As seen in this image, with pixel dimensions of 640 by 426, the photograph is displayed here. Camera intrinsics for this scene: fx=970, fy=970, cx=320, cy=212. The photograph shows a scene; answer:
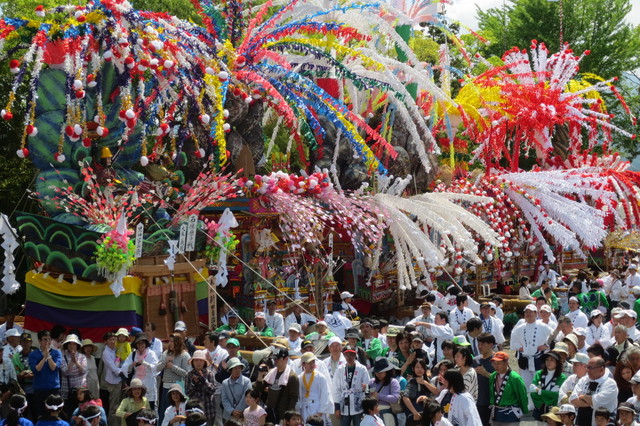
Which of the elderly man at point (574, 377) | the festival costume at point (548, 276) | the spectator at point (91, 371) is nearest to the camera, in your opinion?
the elderly man at point (574, 377)

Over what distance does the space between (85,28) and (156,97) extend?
1.63 meters

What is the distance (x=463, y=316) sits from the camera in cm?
1330

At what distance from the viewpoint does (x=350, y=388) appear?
31.7ft

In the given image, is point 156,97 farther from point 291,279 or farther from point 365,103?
point 365,103

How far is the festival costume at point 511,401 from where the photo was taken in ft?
29.0

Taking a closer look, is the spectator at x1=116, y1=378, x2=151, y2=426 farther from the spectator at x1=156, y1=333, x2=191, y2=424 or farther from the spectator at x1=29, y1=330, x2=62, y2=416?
the spectator at x1=29, y1=330, x2=62, y2=416

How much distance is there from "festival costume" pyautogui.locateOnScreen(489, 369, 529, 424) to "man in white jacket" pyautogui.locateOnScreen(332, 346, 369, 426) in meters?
1.38

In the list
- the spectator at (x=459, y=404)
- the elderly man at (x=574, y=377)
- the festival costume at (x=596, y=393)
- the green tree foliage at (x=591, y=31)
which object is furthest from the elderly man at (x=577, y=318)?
the green tree foliage at (x=591, y=31)

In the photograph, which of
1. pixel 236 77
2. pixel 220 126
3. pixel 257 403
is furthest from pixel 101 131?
pixel 257 403

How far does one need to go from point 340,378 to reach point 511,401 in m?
1.80

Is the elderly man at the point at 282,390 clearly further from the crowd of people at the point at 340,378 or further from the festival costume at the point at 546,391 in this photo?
the festival costume at the point at 546,391

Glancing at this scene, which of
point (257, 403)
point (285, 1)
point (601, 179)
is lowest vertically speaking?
point (257, 403)

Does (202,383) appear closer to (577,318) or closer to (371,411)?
(371,411)

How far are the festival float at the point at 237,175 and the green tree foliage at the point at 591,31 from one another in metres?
11.8
